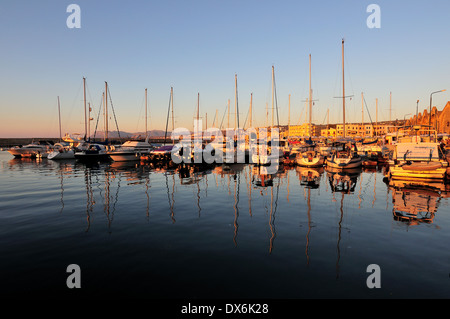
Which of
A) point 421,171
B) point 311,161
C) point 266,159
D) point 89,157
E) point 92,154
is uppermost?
point 92,154

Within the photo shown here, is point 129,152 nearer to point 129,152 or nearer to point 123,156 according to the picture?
point 129,152

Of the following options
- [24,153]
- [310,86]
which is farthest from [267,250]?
[24,153]

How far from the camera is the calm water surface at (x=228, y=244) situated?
6.05 m

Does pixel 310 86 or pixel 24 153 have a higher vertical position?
pixel 310 86

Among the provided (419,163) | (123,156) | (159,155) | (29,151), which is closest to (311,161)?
(419,163)

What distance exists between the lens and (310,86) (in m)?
39.4

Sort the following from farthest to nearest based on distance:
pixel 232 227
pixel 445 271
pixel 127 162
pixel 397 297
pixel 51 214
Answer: pixel 127 162 < pixel 51 214 < pixel 232 227 < pixel 445 271 < pixel 397 297

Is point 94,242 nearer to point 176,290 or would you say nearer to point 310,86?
point 176,290

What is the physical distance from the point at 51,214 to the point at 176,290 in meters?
9.60

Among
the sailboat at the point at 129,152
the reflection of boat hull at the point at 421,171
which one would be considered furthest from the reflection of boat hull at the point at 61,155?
the reflection of boat hull at the point at 421,171

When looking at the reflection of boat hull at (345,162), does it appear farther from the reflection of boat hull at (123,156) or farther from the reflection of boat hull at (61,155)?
the reflection of boat hull at (61,155)

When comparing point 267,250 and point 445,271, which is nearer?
point 445,271

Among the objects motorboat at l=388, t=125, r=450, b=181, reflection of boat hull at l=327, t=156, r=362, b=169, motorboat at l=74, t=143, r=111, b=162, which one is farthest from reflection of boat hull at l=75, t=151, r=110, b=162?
motorboat at l=388, t=125, r=450, b=181

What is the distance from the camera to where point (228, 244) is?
28.4ft
